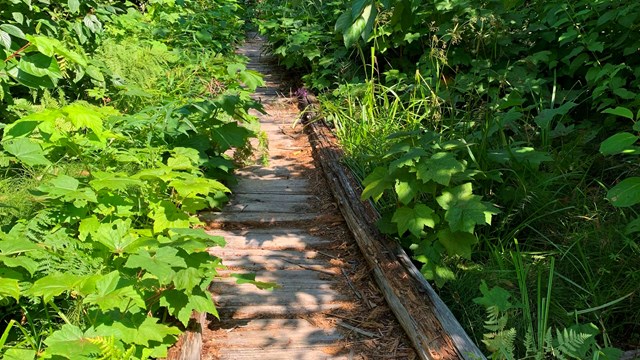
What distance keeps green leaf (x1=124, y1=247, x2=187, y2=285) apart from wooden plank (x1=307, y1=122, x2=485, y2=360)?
124 cm

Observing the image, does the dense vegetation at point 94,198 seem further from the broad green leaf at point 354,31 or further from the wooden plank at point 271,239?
the broad green leaf at point 354,31

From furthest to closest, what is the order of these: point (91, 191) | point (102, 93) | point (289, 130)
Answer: point (289, 130) < point (102, 93) < point (91, 191)

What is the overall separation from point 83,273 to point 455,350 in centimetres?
177

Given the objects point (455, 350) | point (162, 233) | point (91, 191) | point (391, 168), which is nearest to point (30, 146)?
point (91, 191)

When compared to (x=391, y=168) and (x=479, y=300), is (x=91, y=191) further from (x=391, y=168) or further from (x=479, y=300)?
(x=479, y=300)

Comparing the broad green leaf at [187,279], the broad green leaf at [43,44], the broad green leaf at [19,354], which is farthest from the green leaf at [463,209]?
the broad green leaf at [43,44]

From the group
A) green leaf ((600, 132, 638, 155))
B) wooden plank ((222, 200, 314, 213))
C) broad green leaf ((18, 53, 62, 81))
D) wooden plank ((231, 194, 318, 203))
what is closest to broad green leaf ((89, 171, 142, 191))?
broad green leaf ((18, 53, 62, 81))

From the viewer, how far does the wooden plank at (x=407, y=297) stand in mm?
2741

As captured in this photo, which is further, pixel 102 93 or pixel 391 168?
pixel 102 93

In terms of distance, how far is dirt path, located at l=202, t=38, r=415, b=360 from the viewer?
3.03 metres

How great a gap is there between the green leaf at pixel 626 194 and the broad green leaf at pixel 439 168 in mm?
798

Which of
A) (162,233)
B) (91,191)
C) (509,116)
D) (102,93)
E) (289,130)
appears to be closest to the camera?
(91,191)

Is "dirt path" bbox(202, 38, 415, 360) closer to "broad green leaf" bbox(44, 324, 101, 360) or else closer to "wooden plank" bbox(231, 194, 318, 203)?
"wooden plank" bbox(231, 194, 318, 203)

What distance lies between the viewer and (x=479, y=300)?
266cm
